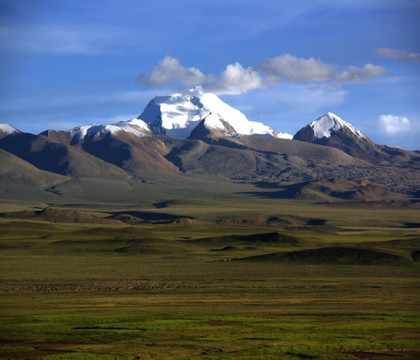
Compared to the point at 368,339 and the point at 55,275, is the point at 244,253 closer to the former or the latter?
the point at 55,275

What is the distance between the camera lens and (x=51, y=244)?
5103 inches

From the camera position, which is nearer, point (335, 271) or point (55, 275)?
point (55, 275)

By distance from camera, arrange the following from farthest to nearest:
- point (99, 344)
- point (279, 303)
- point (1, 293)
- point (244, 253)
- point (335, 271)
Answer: point (244, 253) → point (335, 271) → point (1, 293) → point (279, 303) → point (99, 344)

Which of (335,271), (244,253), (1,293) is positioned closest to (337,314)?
(1,293)

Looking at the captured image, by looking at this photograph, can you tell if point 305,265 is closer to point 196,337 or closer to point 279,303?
point 279,303

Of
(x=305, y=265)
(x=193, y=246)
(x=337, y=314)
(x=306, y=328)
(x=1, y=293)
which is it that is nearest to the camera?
(x=306, y=328)

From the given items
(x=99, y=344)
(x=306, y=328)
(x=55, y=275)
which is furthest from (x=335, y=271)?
(x=99, y=344)

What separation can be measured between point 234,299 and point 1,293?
65.9 ft

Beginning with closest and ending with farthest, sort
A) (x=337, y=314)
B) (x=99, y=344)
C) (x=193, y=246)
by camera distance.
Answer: (x=99, y=344)
(x=337, y=314)
(x=193, y=246)

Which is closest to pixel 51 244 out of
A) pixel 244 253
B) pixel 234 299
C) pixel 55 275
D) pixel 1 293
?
pixel 244 253

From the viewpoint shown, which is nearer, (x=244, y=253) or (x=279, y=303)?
(x=279, y=303)

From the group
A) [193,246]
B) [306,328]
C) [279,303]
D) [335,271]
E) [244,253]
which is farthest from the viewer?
[193,246]

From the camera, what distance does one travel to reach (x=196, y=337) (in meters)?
39.8

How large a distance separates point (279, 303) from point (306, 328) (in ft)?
46.9
